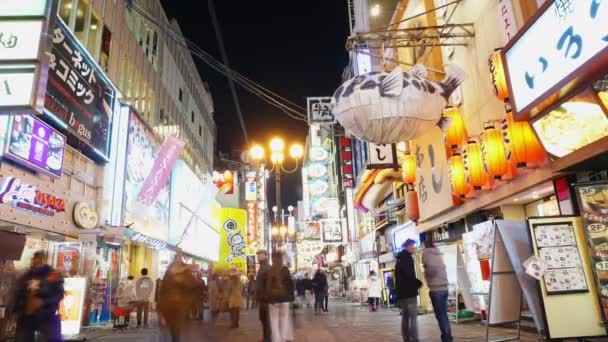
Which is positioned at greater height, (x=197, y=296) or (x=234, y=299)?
(x=197, y=296)

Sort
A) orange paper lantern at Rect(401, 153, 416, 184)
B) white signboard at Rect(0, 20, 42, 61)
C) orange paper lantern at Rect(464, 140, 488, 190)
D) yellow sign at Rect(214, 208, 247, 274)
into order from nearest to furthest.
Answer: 1. white signboard at Rect(0, 20, 42, 61)
2. orange paper lantern at Rect(464, 140, 488, 190)
3. orange paper lantern at Rect(401, 153, 416, 184)
4. yellow sign at Rect(214, 208, 247, 274)

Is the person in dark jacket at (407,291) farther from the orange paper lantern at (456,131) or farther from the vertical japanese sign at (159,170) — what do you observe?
the vertical japanese sign at (159,170)

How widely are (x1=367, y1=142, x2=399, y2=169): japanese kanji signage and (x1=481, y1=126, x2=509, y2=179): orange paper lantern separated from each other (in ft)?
22.2

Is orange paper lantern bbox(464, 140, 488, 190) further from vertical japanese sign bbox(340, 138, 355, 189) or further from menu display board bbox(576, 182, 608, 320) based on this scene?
vertical japanese sign bbox(340, 138, 355, 189)

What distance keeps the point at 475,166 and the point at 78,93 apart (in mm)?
13432

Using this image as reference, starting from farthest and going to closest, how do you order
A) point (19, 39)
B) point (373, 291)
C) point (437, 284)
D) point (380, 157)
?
point (373, 291) → point (380, 157) → point (437, 284) → point (19, 39)

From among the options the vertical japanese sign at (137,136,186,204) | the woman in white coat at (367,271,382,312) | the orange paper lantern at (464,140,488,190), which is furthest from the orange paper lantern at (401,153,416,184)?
the vertical japanese sign at (137,136,186,204)

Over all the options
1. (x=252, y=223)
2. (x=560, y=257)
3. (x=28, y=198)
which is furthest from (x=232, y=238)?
(x=560, y=257)

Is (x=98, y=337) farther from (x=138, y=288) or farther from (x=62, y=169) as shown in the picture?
(x=62, y=169)

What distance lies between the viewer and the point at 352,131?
9.95 metres

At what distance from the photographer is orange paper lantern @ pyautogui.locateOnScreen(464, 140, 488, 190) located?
1053cm

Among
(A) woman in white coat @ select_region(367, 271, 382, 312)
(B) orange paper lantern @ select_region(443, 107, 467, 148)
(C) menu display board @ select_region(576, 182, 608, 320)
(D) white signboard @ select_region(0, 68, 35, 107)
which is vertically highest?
(B) orange paper lantern @ select_region(443, 107, 467, 148)

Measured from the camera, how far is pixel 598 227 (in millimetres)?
6988

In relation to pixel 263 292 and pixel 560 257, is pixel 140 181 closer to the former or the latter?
pixel 263 292
